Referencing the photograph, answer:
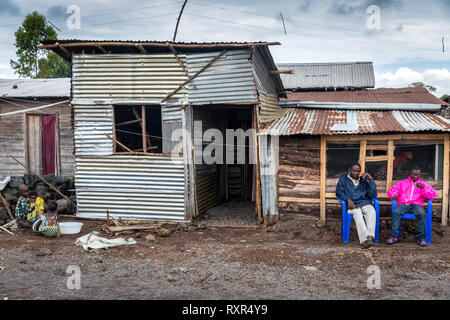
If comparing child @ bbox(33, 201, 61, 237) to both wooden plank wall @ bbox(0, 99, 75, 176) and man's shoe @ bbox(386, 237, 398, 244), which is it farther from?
man's shoe @ bbox(386, 237, 398, 244)

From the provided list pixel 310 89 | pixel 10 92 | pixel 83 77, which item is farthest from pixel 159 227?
pixel 310 89

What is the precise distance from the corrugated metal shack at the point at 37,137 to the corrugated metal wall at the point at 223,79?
6.19m

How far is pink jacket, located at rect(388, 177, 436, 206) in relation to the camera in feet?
24.3

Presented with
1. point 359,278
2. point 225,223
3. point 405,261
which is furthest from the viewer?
point 225,223

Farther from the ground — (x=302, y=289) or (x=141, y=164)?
(x=141, y=164)

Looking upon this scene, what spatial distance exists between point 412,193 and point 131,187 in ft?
20.7

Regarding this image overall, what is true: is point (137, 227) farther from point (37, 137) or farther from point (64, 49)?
point (37, 137)

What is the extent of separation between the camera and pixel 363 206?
7.55 m

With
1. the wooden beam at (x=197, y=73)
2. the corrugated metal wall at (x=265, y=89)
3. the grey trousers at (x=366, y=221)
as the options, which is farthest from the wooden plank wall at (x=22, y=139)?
the grey trousers at (x=366, y=221)

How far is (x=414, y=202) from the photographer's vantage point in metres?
7.46

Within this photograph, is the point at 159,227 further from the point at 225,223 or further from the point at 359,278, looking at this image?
the point at 359,278

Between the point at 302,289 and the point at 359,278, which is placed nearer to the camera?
the point at 302,289

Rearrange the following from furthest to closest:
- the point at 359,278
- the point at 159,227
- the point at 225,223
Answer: the point at 225,223 < the point at 159,227 < the point at 359,278

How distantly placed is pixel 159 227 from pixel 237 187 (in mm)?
4323
